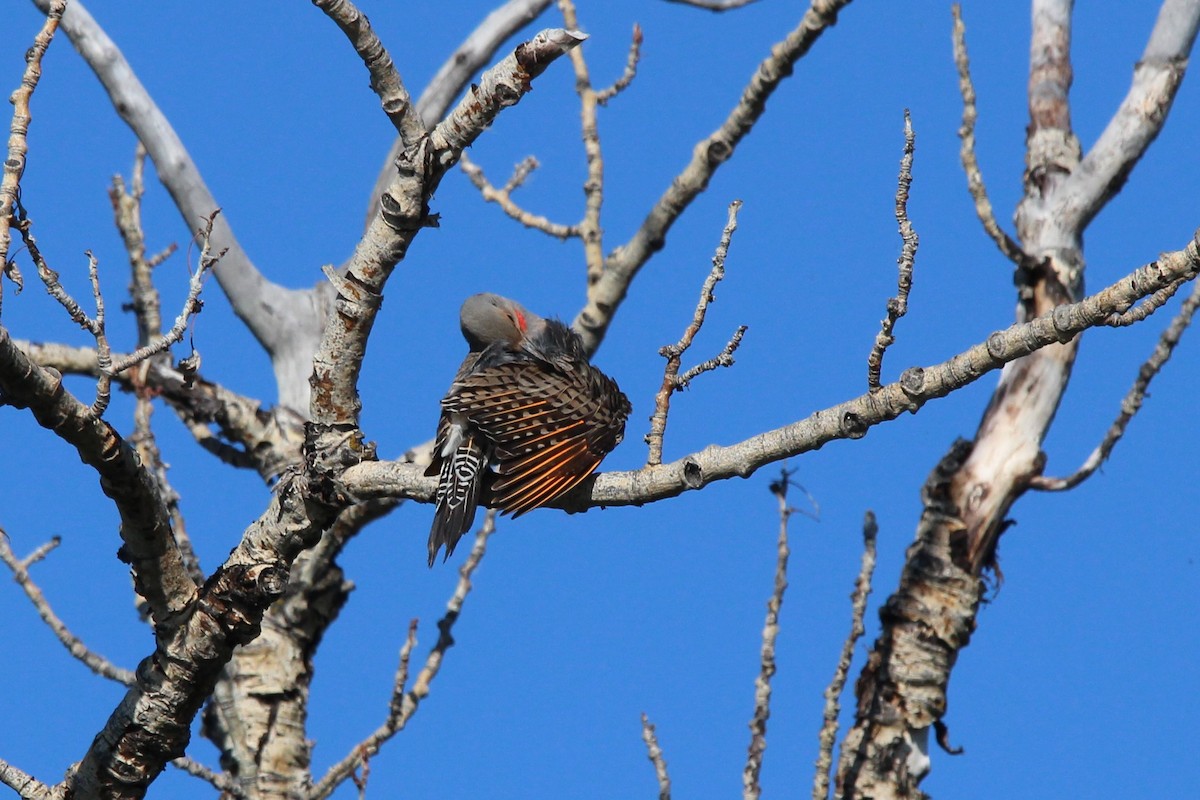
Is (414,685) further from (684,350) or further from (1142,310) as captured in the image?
(1142,310)

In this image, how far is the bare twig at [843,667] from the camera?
4.37 metres

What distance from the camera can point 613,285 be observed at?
618cm

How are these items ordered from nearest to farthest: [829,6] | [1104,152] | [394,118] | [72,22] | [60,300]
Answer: [60,300] → [394,118] → [829,6] → [1104,152] → [72,22]

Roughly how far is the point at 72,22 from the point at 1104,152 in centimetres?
515

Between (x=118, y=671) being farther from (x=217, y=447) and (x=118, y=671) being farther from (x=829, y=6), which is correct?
(x=829, y=6)

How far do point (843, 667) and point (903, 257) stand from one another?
7.01 feet

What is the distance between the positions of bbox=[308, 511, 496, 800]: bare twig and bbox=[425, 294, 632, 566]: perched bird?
100cm

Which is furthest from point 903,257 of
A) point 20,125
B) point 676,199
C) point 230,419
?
point 230,419

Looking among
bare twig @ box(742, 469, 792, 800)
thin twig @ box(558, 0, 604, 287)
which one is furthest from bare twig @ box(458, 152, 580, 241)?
bare twig @ box(742, 469, 792, 800)

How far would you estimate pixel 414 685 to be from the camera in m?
5.00

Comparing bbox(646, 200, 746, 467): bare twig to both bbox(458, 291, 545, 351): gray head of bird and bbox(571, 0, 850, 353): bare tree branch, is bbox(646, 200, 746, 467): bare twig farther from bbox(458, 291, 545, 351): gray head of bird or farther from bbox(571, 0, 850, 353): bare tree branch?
bbox(571, 0, 850, 353): bare tree branch

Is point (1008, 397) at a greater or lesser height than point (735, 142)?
lesser

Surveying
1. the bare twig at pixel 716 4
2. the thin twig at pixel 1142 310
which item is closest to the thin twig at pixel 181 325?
the thin twig at pixel 1142 310

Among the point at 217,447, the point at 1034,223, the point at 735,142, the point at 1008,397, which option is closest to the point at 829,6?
the point at 735,142
